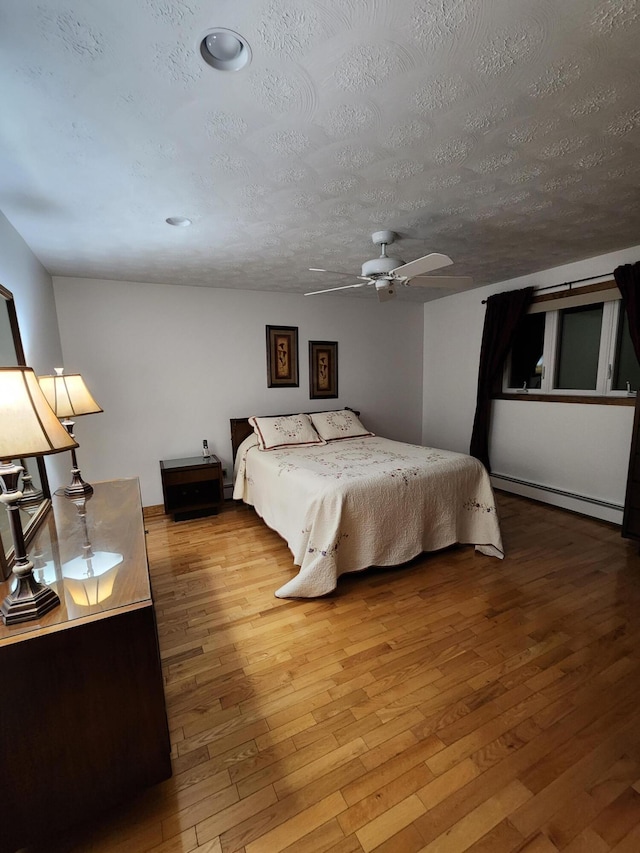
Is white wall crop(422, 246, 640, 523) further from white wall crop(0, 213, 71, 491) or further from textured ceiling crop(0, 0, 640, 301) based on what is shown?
white wall crop(0, 213, 71, 491)

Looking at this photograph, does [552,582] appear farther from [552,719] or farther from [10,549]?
[10,549]

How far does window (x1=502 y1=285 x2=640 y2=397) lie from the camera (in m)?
3.17

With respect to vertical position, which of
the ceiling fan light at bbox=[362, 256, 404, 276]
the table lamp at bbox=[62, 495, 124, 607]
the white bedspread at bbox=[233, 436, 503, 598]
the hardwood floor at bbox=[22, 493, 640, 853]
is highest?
the ceiling fan light at bbox=[362, 256, 404, 276]

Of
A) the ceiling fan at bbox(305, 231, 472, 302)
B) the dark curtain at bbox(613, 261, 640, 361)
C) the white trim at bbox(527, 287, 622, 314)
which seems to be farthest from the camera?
the white trim at bbox(527, 287, 622, 314)

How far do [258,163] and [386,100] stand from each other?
624 mm

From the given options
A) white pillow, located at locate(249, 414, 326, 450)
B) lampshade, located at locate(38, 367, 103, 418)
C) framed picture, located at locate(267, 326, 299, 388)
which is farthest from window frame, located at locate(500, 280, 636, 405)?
lampshade, located at locate(38, 367, 103, 418)

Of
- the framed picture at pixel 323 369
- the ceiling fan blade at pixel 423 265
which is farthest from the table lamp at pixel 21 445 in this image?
the framed picture at pixel 323 369

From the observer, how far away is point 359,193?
192 cm

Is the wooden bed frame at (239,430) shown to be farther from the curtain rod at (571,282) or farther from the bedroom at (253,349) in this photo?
the curtain rod at (571,282)

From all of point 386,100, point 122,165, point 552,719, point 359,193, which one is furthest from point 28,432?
point 552,719

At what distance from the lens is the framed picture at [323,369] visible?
4.43 meters

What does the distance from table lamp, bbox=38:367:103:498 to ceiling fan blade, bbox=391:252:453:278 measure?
198 centimetres

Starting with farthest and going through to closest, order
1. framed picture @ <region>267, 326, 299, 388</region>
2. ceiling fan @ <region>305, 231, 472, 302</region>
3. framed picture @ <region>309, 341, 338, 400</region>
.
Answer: framed picture @ <region>309, 341, 338, 400</region>
framed picture @ <region>267, 326, 299, 388</region>
ceiling fan @ <region>305, 231, 472, 302</region>

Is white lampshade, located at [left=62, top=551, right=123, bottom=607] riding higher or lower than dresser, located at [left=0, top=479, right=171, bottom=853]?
higher
